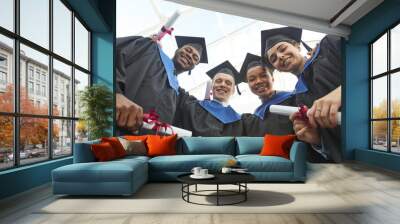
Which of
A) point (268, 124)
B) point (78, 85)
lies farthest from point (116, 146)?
point (268, 124)

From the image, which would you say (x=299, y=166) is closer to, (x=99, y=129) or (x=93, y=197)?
(x=93, y=197)

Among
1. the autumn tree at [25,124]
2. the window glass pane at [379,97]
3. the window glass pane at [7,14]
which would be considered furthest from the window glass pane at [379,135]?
the window glass pane at [7,14]

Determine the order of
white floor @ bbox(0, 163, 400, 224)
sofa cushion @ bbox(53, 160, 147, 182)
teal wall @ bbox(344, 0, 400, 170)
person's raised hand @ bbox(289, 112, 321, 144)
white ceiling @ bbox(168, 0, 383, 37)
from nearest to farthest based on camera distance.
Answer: white floor @ bbox(0, 163, 400, 224)
sofa cushion @ bbox(53, 160, 147, 182)
white ceiling @ bbox(168, 0, 383, 37)
person's raised hand @ bbox(289, 112, 321, 144)
teal wall @ bbox(344, 0, 400, 170)

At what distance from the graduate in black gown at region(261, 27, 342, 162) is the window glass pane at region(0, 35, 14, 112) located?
5908 mm

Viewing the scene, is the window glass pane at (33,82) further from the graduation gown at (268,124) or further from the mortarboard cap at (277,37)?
the mortarboard cap at (277,37)

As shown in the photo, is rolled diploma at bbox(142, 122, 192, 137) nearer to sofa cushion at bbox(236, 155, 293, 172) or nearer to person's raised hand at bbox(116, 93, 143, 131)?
person's raised hand at bbox(116, 93, 143, 131)

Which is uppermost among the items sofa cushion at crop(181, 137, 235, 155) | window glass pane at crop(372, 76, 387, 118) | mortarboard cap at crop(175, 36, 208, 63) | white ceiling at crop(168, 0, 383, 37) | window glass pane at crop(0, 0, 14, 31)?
white ceiling at crop(168, 0, 383, 37)

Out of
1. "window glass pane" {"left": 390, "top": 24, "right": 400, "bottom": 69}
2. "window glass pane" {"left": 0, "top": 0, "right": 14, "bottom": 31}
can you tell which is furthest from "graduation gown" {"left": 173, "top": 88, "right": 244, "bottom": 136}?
"window glass pane" {"left": 0, "top": 0, "right": 14, "bottom": 31}

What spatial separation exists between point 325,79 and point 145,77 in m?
4.30

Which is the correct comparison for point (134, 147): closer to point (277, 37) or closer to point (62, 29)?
point (62, 29)

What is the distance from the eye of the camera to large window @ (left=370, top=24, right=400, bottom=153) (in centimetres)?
765

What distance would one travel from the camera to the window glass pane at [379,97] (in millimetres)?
8180

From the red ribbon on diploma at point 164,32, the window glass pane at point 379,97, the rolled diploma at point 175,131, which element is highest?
the red ribbon on diploma at point 164,32

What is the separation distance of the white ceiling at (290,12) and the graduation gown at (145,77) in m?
1.40
